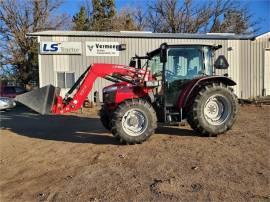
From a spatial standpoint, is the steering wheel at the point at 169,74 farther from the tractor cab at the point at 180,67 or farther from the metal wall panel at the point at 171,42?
the metal wall panel at the point at 171,42

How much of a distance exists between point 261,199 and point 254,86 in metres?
16.7

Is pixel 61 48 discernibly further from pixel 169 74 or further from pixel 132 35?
pixel 169 74

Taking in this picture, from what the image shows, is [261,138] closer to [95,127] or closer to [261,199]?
[261,199]

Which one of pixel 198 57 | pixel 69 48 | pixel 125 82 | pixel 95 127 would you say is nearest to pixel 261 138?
pixel 198 57

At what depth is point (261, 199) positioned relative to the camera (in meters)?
4.47

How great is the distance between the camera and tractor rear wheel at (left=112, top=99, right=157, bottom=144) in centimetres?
786

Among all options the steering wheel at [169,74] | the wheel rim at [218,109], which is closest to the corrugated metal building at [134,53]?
the steering wheel at [169,74]

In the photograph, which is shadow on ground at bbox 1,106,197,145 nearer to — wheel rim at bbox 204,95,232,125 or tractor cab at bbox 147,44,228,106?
wheel rim at bbox 204,95,232,125

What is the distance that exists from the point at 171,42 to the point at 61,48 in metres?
6.11

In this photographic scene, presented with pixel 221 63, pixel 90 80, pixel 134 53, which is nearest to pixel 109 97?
pixel 90 80

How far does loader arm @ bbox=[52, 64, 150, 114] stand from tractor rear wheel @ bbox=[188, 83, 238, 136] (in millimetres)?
1488

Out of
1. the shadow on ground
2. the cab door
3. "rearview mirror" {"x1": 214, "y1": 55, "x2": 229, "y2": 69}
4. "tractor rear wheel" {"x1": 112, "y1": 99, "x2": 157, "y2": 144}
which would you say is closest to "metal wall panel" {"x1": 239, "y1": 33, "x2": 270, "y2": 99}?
the shadow on ground

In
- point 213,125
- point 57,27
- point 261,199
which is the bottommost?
point 261,199

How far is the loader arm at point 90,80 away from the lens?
27.9ft
